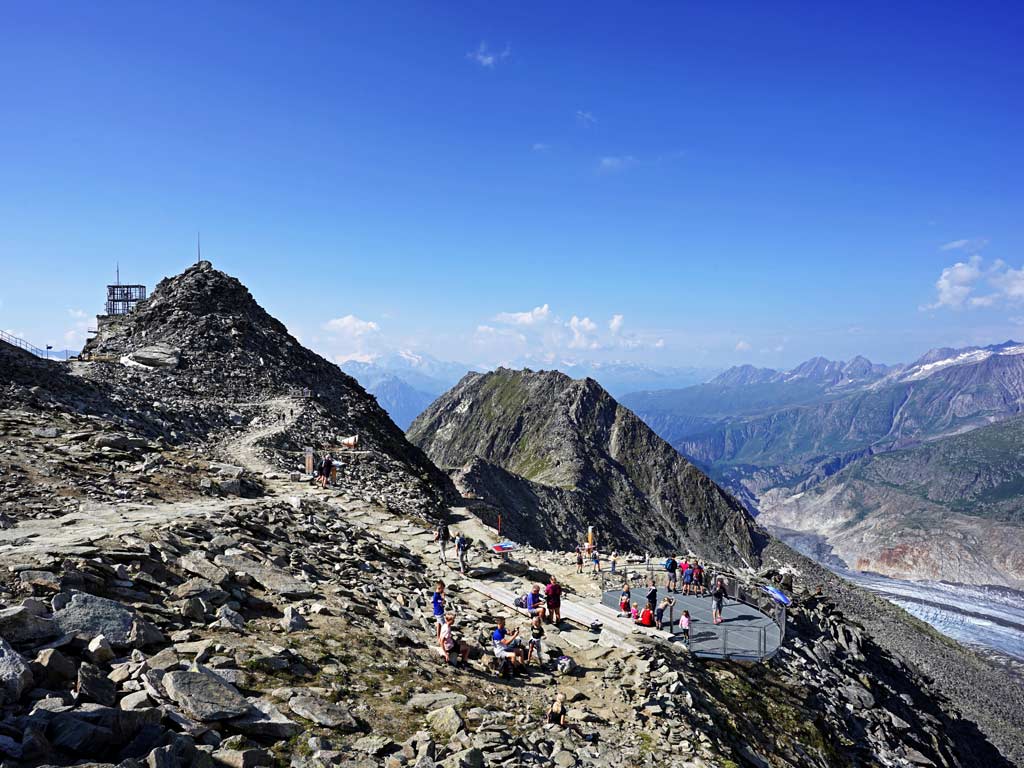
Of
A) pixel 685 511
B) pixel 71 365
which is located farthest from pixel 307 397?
pixel 685 511

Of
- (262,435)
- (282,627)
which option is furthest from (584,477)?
(282,627)

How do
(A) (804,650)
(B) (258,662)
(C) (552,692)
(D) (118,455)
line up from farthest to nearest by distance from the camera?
(A) (804,650) < (D) (118,455) < (C) (552,692) < (B) (258,662)

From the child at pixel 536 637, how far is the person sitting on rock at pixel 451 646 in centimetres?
272

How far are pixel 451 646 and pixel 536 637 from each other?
4.04 meters

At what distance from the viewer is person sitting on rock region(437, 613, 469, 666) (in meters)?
17.3

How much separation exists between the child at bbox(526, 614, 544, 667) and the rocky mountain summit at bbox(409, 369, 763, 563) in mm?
67893

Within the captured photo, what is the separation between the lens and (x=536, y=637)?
66.5 ft

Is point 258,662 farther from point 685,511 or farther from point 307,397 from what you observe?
point 685,511

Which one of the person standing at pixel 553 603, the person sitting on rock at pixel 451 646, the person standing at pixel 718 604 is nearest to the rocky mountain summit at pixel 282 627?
the person sitting on rock at pixel 451 646

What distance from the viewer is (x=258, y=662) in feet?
40.4

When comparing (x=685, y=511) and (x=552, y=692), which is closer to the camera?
(x=552, y=692)

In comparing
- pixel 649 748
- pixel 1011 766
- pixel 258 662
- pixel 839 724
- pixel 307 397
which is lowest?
pixel 1011 766

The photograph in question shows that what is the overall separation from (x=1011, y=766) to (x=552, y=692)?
7516cm

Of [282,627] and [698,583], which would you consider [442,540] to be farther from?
[698,583]
